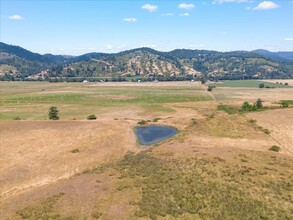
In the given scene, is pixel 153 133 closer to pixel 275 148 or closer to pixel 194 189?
pixel 275 148

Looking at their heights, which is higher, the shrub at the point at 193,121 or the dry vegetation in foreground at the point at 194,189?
the dry vegetation in foreground at the point at 194,189

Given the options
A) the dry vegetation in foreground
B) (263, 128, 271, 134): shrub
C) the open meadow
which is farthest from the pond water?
(263, 128, 271, 134): shrub

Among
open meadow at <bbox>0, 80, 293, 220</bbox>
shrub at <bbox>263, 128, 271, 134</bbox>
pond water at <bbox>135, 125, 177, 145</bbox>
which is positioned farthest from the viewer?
shrub at <bbox>263, 128, 271, 134</bbox>

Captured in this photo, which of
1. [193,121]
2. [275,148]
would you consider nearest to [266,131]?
[275,148]

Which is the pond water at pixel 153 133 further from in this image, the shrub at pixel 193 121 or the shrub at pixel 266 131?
the shrub at pixel 266 131

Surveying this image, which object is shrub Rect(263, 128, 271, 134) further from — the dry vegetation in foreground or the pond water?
the dry vegetation in foreground

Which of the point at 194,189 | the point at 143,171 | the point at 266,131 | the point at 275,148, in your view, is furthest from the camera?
the point at 266,131

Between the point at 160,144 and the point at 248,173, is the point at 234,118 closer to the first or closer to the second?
the point at 160,144

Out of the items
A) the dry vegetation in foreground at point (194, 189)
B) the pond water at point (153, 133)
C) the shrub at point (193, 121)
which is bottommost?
the pond water at point (153, 133)

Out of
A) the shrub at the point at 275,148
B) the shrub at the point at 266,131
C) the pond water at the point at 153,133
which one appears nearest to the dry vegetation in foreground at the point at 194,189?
the shrub at the point at 275,148
